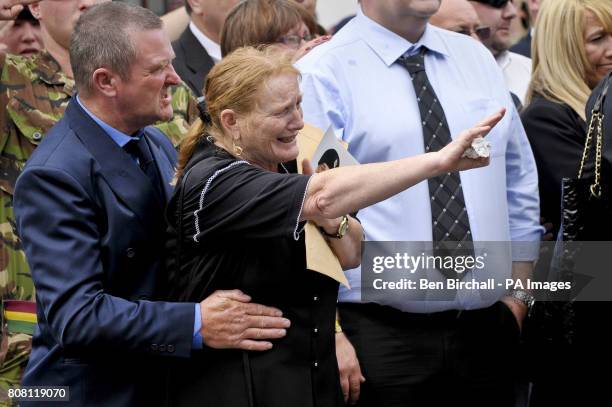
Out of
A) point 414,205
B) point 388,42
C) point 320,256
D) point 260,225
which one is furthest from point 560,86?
point 260,225

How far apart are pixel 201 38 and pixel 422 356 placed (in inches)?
89.8

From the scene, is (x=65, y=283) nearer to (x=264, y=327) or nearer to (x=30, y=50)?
(x=264, y=327)

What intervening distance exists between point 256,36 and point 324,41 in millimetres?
365

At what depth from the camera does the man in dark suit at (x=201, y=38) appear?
18.4 feet

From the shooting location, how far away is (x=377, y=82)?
447 cm

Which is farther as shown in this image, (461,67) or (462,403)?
(461,67)

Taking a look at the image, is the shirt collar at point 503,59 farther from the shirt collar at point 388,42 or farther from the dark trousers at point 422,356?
the dark trousers at point 422,356

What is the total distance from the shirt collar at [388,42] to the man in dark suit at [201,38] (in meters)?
A: 1.19

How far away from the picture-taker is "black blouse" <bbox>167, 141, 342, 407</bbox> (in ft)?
10.7

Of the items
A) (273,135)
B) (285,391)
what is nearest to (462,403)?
(285,391)

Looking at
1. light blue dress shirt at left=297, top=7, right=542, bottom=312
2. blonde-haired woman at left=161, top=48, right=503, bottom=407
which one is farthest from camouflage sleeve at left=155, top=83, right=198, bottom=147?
blonde-haired woman at left=161, top=48, right=503, bottom=407

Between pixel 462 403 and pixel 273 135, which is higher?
pixel 273 135

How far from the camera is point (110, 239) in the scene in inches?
134

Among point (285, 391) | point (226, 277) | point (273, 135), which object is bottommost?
point (285, 391)
